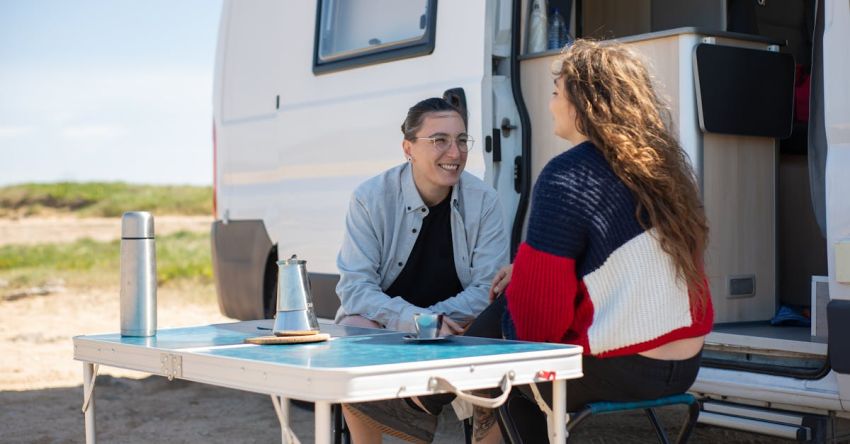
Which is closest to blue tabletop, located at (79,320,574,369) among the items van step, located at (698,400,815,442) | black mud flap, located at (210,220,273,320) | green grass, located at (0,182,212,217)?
van step, located at (698,400,815,442)

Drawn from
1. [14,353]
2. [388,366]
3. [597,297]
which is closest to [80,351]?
[388,366]

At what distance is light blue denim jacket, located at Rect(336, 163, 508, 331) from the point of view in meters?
3.27

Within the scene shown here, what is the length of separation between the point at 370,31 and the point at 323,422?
2.78 meters

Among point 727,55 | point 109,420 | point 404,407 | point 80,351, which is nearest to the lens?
point 80,351

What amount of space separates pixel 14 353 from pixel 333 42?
3928mm

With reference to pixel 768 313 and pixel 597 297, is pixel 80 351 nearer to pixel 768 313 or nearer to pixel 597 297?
pixel 597 297

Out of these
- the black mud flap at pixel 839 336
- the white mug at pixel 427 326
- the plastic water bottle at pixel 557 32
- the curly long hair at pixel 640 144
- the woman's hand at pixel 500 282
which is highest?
the plastic water bottle at pixel 557 32

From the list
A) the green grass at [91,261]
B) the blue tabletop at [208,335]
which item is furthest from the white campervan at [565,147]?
the green grass at [91,261]

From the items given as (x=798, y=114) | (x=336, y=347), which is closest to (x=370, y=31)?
(x=798, y=114)

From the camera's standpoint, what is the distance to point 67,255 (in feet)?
56.1

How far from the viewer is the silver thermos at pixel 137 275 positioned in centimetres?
270

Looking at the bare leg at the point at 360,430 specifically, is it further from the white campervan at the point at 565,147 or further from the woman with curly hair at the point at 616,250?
the white campervan at the point at 565,147

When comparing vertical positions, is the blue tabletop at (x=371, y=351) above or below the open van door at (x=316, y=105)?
below

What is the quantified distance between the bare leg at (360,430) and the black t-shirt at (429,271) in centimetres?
48
